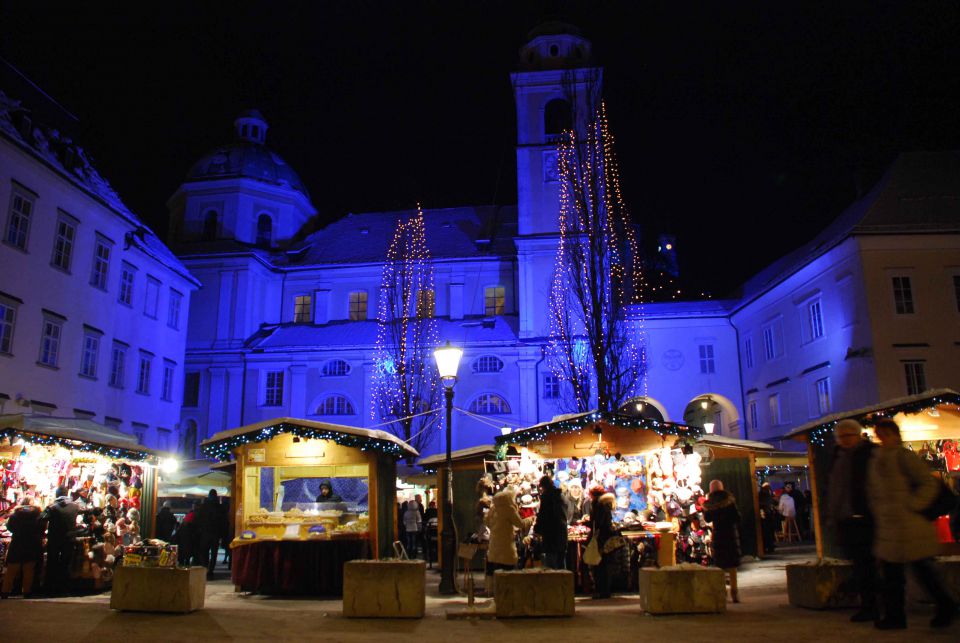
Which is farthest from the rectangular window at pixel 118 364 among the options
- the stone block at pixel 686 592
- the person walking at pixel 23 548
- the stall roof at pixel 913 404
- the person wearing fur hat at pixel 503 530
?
the stall roof at pixel 913 404

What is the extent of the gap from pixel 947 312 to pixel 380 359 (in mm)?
24156

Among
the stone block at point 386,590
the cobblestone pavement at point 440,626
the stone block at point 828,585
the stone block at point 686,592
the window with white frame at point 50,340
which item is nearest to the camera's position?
the cobblestone pavement at point 440,626

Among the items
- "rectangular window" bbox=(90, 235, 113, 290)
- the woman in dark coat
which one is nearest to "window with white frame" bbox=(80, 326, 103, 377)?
"rectangular window" bbox=(90, 235, 113, 290)

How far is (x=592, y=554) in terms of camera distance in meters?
13.1

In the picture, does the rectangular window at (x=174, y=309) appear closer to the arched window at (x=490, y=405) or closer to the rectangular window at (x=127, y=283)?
the rectangular window at (x=127, y=283)

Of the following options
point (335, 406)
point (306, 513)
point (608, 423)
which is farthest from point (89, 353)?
point (608, 423)

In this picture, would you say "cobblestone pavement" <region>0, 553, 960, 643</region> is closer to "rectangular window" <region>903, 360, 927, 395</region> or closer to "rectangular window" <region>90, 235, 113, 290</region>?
"rectangular window" <region>903, 360, 927, 395</region>

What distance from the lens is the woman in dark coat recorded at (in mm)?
11891

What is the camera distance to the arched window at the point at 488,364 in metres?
39.7

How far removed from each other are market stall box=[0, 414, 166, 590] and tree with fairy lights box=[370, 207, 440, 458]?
17.5 metres

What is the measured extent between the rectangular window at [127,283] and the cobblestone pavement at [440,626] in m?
19.6

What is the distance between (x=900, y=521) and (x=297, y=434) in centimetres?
1040

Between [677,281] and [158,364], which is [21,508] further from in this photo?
[677,281]

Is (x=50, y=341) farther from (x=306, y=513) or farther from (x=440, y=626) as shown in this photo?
(x=440, y=626)
